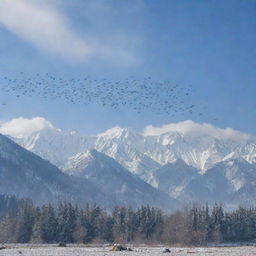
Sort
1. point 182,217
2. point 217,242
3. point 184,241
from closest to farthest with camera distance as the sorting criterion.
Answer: point 184,241 → point 217,242 → point 182,217

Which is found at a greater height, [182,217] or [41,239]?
[182,217]

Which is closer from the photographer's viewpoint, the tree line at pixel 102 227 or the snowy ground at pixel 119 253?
the snowy ground at pixel 119 253

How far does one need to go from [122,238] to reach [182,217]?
2844 cm

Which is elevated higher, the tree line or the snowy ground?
the tree line

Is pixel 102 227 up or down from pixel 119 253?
up

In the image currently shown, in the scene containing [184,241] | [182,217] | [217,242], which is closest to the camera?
[184,241]

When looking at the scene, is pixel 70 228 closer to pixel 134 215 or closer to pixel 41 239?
pixel 41 239

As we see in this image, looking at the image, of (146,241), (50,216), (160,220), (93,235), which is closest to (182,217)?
(160,220)

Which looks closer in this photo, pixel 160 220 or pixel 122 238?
pixel 122 238

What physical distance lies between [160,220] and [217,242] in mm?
24975

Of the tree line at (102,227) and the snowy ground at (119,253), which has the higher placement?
the tree line at (102,227)

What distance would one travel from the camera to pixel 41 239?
175 m

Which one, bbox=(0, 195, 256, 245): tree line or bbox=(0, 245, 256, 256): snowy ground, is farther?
bbox=(0, 195, 256, 245): tree line

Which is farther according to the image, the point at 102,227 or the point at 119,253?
the point at 102,227
